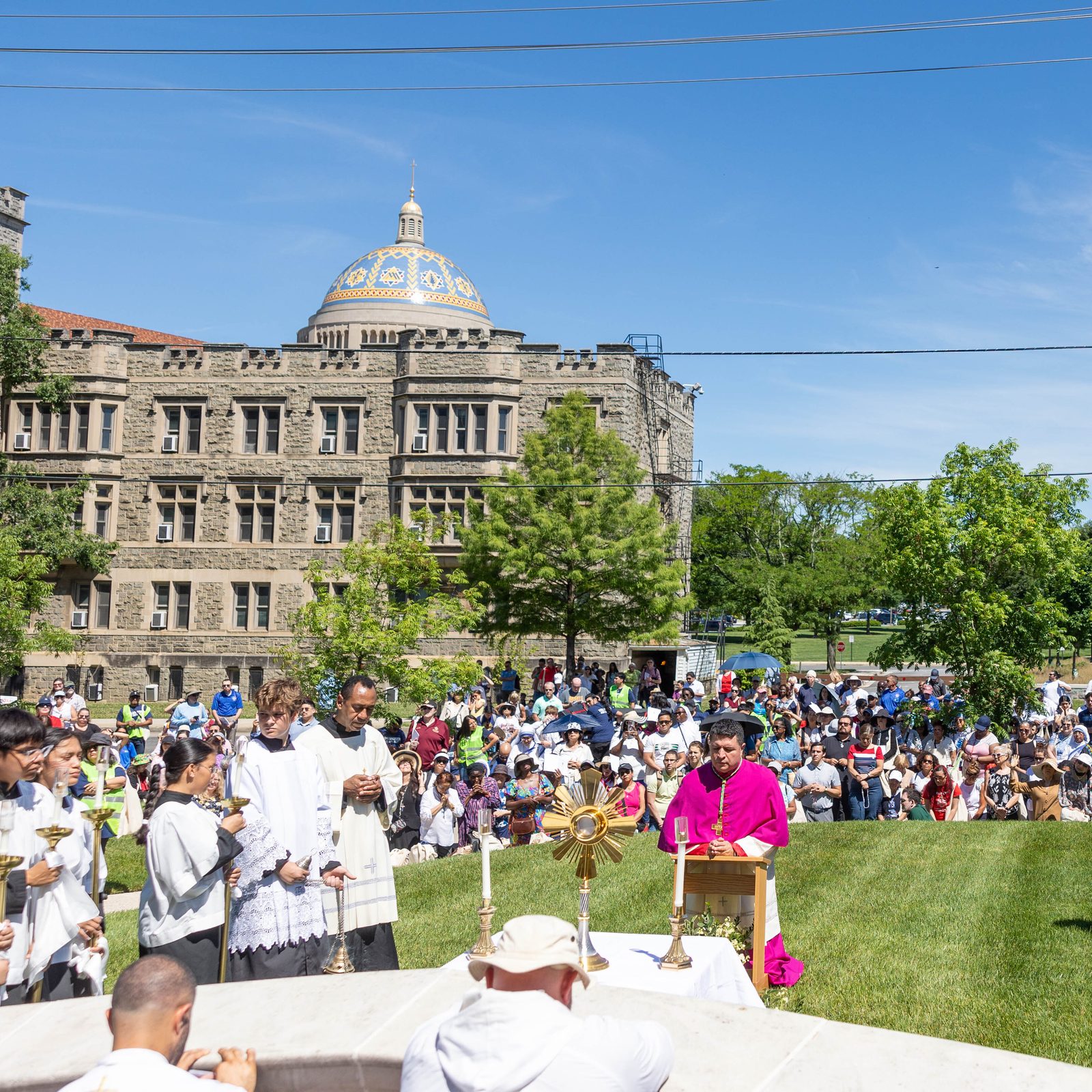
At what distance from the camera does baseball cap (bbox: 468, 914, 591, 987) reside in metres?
3.52

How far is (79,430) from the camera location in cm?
4409

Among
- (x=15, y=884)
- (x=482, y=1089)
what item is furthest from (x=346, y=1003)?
(x=15, y=884)

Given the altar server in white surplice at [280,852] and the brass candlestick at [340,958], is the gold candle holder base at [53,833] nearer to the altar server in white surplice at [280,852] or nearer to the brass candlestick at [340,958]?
the altar server in white surplice at [280,852]

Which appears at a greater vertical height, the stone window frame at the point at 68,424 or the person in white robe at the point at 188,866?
the stone window frame at the point at 68,424

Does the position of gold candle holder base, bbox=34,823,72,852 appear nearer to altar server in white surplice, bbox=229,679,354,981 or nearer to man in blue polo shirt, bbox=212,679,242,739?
altar server in white surplice, bbox=229,679,354,981

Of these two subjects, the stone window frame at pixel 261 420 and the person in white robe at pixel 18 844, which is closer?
the person in white robe at pixel 18 844

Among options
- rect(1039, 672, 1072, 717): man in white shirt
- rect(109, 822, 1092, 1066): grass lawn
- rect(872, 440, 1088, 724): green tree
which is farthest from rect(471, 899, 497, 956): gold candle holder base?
rect(1039, 672, 1072, 717): man in white shirt

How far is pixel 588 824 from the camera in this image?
6.06 m

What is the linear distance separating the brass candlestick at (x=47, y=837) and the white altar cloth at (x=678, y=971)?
75.8 inches

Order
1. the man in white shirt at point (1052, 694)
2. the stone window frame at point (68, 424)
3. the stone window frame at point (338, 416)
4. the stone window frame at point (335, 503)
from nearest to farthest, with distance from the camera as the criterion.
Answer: the man in white shirt at point (1052, 694) < the stone window frame at point (335, 503) < the stone window frame at point (338, 416) < the stone window frame at point (68, 424)

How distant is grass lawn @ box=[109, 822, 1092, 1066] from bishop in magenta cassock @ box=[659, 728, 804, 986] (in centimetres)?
51

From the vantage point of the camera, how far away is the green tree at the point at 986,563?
2084 cm

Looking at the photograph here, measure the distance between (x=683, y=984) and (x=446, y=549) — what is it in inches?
1415

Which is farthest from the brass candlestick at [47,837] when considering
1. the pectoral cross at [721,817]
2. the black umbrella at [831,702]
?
the black umbrella at [831,702]
